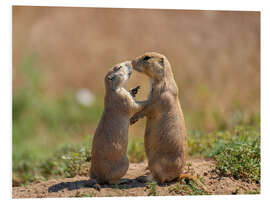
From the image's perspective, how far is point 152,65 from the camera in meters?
5.63

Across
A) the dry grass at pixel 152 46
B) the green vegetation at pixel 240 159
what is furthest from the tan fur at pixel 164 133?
the dry grass at pixel 152 46

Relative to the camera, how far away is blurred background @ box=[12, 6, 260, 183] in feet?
38.6

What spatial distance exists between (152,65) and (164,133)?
1.05 metres

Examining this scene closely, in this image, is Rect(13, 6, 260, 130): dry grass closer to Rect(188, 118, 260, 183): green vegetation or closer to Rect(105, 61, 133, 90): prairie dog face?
Rect(188, 118, 260, 183): green vegetation

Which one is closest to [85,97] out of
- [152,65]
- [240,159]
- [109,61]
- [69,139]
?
[109,61]

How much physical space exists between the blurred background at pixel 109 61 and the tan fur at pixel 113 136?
16.0 feet

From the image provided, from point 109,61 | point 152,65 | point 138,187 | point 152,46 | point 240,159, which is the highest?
point 152,46

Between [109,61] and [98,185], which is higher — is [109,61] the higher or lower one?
the higher one

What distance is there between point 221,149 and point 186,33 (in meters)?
7.77

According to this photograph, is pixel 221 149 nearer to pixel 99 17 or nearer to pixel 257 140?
pixel 257 140

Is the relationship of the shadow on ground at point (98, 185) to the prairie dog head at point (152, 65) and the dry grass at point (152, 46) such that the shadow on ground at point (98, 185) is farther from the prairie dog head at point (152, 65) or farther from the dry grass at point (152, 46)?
the dry grass at point (152, 46)

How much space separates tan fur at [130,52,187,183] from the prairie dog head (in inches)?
4.7

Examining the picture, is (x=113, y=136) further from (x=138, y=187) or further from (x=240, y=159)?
(x=240, y=159)

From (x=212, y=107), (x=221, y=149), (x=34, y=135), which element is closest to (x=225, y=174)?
(x=221, y=149)
